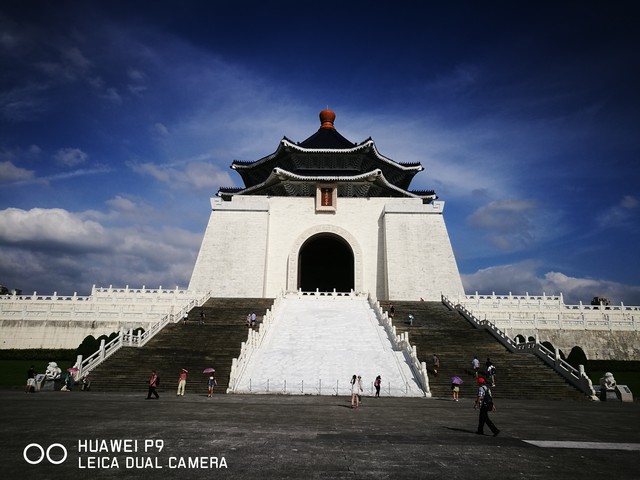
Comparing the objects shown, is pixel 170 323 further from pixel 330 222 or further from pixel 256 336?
pixel 330 222

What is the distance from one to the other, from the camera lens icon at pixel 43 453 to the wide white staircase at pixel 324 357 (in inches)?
330

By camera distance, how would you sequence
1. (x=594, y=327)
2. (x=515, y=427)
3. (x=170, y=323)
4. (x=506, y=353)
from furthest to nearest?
(x=594, y=327)
(x=170, y=323)
(x=506, y=353)
(x=515, y=427)

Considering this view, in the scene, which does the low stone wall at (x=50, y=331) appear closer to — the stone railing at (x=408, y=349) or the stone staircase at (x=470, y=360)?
the stone railing at (x=408, y=349)

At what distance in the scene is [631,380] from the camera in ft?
60.5

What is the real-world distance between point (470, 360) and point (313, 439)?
11655mm

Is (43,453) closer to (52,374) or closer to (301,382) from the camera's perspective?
(301,382)

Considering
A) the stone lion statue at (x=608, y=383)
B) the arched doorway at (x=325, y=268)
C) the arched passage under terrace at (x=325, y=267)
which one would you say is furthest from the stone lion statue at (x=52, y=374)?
the arched doorway at (x=325, y=268)

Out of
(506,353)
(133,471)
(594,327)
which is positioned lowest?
(133,471)

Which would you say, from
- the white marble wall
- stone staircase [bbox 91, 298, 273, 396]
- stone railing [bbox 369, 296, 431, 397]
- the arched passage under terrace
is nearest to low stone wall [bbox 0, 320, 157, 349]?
stone staircase [bbox 91, 298, 273, 396]

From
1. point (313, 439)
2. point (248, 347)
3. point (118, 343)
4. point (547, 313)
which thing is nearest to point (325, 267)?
point (547, 313)

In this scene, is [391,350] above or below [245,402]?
above

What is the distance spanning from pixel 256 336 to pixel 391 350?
18.2ft

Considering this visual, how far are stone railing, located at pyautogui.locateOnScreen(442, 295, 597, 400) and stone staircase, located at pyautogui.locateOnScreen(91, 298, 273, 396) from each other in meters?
10.9

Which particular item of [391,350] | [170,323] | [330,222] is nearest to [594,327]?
[391,350]
